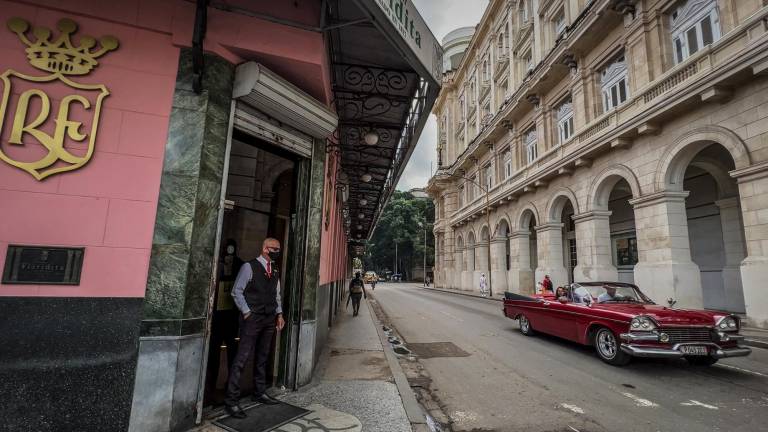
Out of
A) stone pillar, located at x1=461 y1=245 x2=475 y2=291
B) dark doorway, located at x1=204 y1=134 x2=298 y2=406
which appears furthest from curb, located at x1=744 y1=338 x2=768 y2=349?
stone pillar, located at x1=461 y1=245 x2=475 y2=291

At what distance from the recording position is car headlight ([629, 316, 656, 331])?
6.00 meters

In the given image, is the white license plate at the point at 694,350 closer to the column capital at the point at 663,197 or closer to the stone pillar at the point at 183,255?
the stone pillar at the point at 183,255

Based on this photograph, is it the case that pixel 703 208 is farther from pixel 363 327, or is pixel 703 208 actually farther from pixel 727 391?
pixel 363 327

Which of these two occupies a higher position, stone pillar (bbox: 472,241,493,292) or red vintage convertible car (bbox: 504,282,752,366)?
stone pillar (bbox: 472,241,493,292)

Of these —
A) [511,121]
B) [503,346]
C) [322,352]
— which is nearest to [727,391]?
[503,346]

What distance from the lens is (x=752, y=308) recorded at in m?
9.77

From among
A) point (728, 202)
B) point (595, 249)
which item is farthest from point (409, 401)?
point (728, 202)

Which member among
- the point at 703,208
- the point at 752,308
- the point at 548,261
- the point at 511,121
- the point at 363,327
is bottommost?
the point at 363,327

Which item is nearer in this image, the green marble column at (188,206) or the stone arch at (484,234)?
the green marble column at (188,206)

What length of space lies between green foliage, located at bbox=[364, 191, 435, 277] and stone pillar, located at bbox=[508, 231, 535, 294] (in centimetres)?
4096

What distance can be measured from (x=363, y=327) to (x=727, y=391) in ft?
26.2

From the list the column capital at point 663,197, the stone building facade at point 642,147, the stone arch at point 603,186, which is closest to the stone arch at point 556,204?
the stone building facade at point 642,147

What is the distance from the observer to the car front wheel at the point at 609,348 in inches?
251

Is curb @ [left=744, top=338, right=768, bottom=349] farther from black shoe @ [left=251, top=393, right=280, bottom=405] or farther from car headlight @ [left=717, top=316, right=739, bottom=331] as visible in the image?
black shoe @ [left=251, top=393, right=280, bottom=405]
